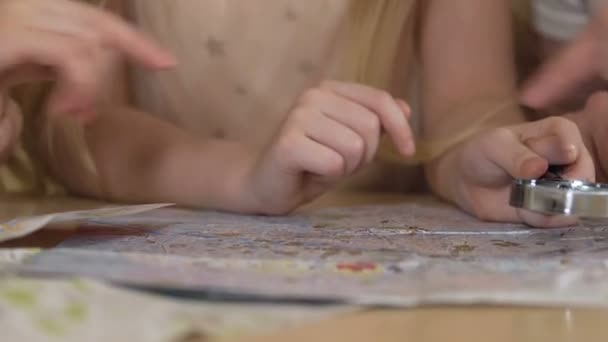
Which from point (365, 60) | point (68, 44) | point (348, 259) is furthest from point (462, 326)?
point (365, 60)

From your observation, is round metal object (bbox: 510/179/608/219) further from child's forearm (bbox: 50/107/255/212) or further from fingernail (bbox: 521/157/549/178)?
child's forearm (bbox: 50/107/255/212)

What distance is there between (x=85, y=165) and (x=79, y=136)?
0.10ft

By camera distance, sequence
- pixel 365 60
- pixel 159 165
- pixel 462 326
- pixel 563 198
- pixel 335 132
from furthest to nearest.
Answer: pixel 365 60, pixel 159 165, pixel 335 132, pixel 563 198, pixel 462 326

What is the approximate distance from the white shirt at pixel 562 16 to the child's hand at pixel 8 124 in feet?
1.94

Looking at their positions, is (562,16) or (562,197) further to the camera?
(562,16)

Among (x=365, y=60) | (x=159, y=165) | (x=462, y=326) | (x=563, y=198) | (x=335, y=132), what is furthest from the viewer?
(x=365, y=60)

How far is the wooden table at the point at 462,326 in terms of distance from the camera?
0.30 metres

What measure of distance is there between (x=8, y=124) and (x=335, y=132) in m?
0.26

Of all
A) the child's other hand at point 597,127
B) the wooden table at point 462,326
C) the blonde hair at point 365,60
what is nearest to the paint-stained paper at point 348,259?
the wooden table at point 462,326

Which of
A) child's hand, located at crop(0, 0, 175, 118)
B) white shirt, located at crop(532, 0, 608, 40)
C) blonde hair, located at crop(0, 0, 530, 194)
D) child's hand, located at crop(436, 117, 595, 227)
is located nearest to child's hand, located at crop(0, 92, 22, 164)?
child's hand, located at crop(0, 0, 175, 118)

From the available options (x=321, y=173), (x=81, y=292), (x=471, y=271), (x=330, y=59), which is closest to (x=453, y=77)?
(x=330, y=59)

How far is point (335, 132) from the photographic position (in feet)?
1.83

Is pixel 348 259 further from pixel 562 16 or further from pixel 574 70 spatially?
pixel 562 16

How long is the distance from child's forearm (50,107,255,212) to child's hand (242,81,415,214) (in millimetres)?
80
